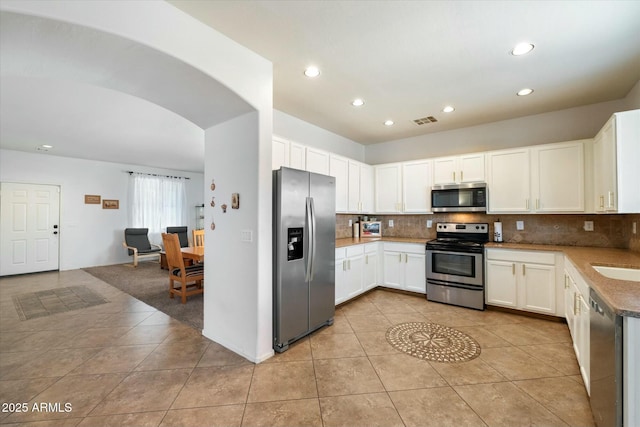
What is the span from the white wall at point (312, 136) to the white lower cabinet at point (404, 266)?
1885 mm

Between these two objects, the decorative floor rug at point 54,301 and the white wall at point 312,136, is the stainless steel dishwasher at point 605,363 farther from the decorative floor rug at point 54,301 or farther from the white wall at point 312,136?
the decorative floor rug at point 54,301

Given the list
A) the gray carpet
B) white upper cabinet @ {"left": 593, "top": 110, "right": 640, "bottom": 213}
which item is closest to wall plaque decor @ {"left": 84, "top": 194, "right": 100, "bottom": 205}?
the gray carpet

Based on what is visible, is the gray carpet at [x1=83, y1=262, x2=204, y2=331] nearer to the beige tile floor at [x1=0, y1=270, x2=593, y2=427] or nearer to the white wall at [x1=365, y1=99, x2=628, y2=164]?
the beige tile floor at [x1=0, y1=270, x2=593, y2=427]

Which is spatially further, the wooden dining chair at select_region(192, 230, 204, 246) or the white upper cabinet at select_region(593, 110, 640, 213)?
the wooden dining chair at select_region(192, 230, 204, 246)

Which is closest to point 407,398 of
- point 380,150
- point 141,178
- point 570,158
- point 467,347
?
point 467,347

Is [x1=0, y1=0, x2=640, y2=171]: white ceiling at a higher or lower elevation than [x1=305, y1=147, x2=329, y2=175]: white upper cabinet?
higher

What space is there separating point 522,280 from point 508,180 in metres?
1.34

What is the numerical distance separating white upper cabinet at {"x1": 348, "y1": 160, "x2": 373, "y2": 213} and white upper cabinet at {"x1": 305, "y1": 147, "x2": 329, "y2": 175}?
2.18 ft

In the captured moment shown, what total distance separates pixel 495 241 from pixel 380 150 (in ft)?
8.31

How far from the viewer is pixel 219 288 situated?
2785 mm

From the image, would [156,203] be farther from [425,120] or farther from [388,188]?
[425,120]

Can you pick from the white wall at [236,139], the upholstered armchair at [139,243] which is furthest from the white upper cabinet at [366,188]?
the upholstered armchair at [139,243]

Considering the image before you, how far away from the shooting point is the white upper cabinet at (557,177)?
3314mm

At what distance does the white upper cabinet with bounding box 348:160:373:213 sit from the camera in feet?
14.6
